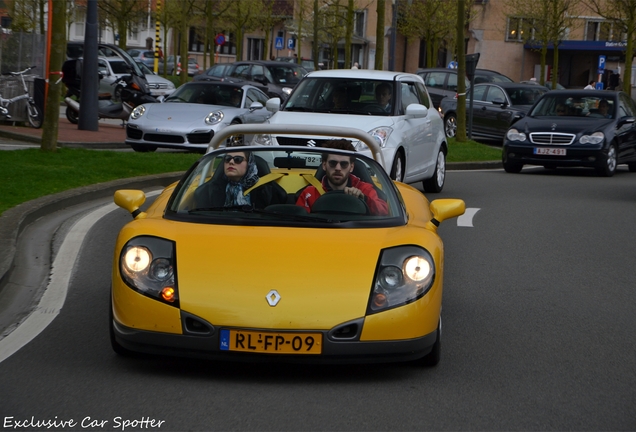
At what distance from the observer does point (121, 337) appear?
545cm

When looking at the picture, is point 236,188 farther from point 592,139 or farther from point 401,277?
point 592,139

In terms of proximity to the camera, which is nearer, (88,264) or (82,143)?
(88,264)

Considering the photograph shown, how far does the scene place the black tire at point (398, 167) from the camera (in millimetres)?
13828

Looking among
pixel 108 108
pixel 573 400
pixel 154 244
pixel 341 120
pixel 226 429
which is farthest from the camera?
pixel 108 108

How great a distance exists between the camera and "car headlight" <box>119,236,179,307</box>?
5363 mm

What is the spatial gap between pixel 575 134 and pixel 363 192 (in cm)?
1433

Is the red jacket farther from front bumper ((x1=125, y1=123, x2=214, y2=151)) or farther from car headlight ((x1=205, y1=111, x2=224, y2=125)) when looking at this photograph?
car headlight ((x1=205, y1=111, x2=224, y2=125))

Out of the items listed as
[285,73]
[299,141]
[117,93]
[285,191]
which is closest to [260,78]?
[285,73]

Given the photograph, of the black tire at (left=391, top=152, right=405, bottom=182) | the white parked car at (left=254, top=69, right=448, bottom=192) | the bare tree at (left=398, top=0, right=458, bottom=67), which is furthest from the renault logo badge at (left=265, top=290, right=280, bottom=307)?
the bare tree at (left=398, top=0, right=458, bottom=67)

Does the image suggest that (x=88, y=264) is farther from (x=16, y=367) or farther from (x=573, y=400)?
(x=573, y=400)

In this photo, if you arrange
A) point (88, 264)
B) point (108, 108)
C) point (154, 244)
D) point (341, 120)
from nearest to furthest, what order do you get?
point (154, 244) < point (88, 264) < point (341, 120) < point (108, 108)

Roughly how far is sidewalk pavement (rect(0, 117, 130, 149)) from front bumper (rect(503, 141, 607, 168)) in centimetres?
726

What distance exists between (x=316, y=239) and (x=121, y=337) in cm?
110

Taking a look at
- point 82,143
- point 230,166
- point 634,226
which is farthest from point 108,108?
point 230,166
